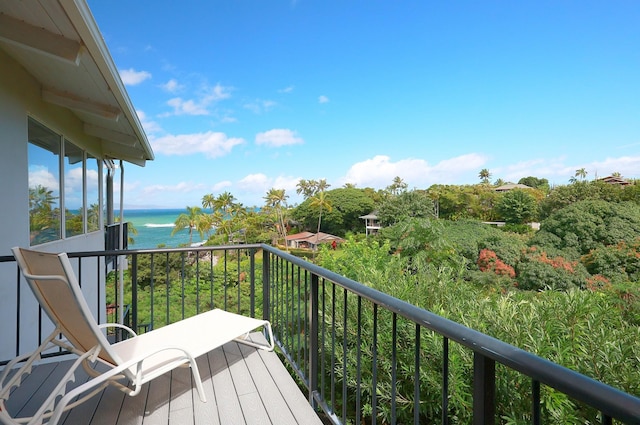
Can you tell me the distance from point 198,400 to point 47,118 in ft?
12.9

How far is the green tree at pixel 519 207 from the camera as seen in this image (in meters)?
38.3

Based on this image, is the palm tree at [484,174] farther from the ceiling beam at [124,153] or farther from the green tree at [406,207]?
the ceiling beam at [124,153]

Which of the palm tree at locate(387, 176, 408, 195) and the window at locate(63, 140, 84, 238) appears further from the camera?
the palm tree at locate(387, 176, 408, 195)

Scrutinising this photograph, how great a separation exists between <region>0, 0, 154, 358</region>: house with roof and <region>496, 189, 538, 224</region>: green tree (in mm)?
40978

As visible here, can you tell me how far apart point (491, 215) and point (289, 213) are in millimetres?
25399

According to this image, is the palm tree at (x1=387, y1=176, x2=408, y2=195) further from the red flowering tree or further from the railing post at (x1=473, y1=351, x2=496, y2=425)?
the railing post at (x1=473, y1=351, x2=496, y2=425)

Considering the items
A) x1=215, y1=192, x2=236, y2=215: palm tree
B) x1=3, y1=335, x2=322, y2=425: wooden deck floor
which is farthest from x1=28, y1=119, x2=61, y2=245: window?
x1=215, y1=192, x2=236, y2=215: palm tree

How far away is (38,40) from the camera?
8.13ft

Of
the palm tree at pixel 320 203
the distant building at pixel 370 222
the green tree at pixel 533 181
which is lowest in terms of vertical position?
the distant building at pixel 370 222

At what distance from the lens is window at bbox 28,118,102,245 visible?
3.92 metres

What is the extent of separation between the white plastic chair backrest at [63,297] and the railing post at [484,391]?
5.91 ft

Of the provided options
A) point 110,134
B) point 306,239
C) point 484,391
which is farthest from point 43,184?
point 306,239

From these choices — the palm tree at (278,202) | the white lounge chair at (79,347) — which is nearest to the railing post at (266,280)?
the white lounge chair at (79,347)

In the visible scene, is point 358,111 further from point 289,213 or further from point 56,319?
point 56,319
